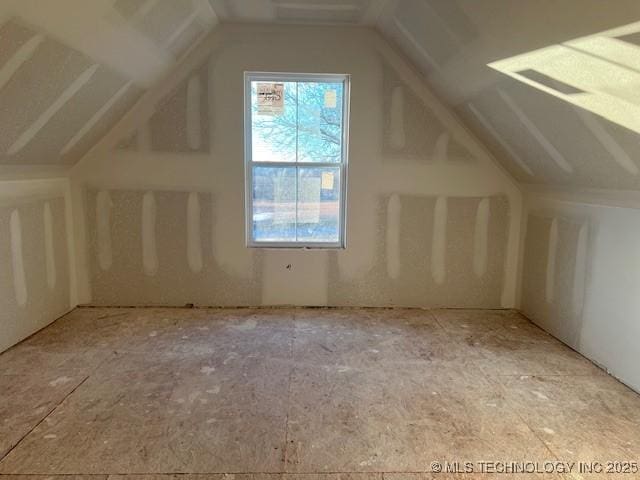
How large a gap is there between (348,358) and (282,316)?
106 cm

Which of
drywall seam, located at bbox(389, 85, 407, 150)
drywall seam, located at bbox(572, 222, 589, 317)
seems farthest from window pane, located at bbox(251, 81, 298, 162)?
drywall seam, located at bbox(572, 222, 589, 317)

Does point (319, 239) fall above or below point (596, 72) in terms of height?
below

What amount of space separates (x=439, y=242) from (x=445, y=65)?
5.38 ft

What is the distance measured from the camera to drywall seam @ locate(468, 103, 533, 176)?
362cm

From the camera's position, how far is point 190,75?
3.98 metres

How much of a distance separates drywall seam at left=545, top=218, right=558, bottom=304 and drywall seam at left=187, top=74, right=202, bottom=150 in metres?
3.23

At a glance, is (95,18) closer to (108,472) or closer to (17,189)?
(17,189)

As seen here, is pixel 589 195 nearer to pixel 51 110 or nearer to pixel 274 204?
pixel 274 204

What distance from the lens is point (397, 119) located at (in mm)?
4098

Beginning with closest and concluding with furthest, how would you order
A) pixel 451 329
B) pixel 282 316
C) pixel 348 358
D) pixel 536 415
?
pixel 536 415
pixel 348 358
pixel 451 329
pixel 282 316

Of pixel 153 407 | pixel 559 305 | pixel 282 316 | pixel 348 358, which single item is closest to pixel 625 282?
pixel 559 305

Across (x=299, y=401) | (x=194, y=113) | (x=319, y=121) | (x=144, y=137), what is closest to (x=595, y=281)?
(x=299, y=401)

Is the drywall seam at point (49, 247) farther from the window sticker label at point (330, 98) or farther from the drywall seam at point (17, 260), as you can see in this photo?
the window sticker label at point (330, 98)

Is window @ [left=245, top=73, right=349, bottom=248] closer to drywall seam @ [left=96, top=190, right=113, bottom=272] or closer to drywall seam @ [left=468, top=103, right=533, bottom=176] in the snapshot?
drywall seam @ [left=468, top=103, right=533, bottom=176]
